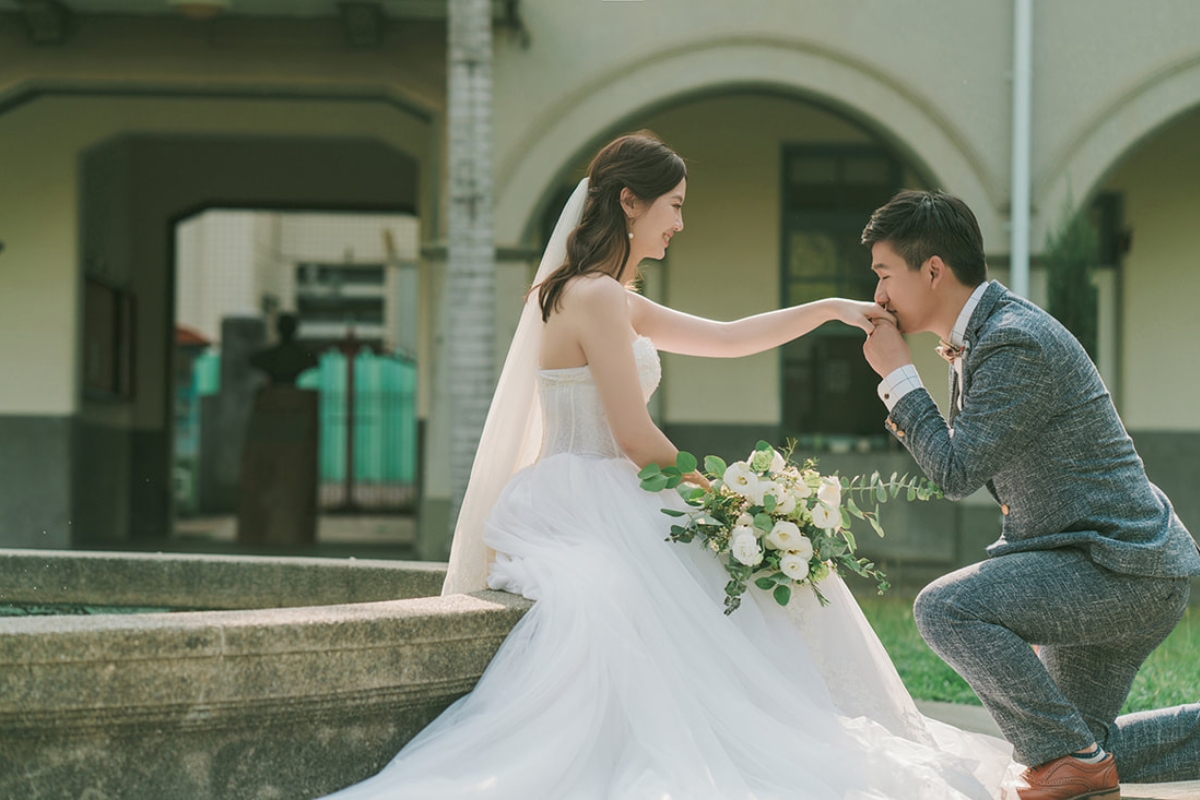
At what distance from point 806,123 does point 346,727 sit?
10.2 meters

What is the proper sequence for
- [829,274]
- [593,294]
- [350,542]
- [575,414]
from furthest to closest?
[350,542], [829,274], [575,414], [593,294]

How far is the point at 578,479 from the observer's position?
3729 mm

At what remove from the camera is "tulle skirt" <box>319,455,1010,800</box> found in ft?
9.85

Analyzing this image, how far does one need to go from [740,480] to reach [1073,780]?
43.5 inches

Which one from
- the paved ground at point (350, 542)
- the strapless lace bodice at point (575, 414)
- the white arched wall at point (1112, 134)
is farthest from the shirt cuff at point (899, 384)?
the white arched wall at point (1112, 134)

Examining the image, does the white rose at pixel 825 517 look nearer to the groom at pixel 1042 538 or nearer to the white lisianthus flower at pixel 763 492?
the white lisianthus flower at pixel 763 492

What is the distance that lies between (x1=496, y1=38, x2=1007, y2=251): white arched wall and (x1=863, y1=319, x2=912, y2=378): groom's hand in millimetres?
7072

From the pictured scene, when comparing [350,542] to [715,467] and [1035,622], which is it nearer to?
[715,467]

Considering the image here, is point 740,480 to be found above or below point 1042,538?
above

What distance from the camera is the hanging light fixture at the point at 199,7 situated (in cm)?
988

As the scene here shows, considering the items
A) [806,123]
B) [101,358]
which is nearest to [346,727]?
[806,123]

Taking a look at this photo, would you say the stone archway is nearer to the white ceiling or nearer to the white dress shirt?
the white ceiling

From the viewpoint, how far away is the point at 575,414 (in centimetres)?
389

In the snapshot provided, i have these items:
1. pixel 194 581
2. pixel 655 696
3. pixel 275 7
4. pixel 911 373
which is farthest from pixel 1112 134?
pixel 655 696
